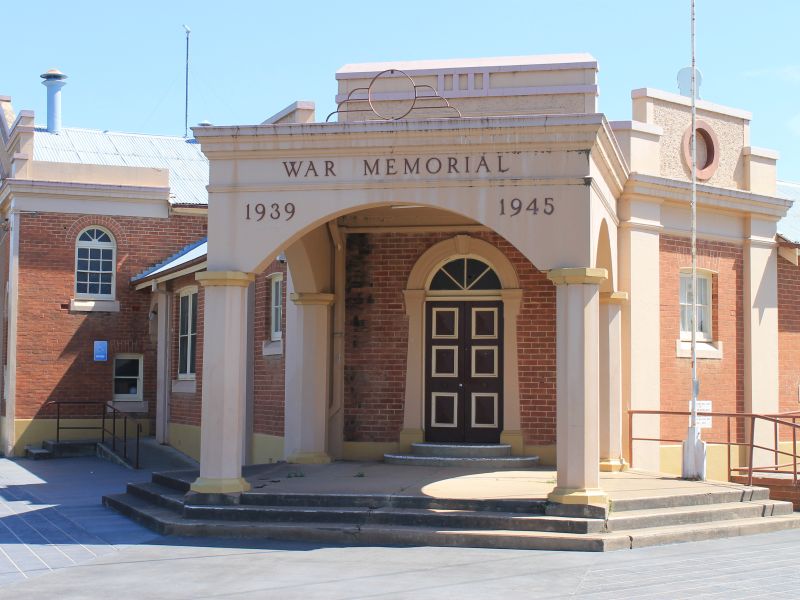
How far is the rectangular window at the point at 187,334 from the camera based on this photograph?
22.1 m

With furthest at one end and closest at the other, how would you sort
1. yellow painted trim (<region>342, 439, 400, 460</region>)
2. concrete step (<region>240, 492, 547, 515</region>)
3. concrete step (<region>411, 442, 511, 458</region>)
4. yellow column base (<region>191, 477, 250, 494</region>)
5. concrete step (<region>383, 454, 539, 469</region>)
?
yellow painted trim (<region>342, 439, 400, 460</region>)
concrete step (<region>411, 442, 511, 458</region>)
concrete step (<region>383, 454, 539, 469</region>)
yellow column base (<region>191, 477, 250, 494</region>)
concrete step (<region>240, 492, 547, 515</region>)

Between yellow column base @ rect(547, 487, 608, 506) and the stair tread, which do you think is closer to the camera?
yellow column base @ rect(547, 487, 608, 506)

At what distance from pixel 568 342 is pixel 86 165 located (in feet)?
54.1

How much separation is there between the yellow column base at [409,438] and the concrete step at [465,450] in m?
0.34

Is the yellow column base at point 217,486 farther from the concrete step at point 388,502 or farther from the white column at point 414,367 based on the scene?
the white column at point 414,367

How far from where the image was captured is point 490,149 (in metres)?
12.3

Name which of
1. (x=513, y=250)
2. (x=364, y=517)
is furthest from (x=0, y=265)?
(x=364, y=517)

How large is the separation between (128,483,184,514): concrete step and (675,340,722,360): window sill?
8.13m

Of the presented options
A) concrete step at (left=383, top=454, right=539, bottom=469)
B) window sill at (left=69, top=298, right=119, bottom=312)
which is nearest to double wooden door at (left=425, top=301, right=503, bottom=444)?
concrete step at (left=383, top=454, right=539, bottom=469)

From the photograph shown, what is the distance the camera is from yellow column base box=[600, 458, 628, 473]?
1536cm

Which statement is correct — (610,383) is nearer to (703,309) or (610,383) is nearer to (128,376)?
(703,309)

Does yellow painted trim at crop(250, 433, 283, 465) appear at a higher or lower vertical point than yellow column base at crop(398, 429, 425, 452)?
lower

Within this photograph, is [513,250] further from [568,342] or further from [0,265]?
[0,265]

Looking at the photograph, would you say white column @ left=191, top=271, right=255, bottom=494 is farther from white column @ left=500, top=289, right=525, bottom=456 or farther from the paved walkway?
white column @ left=500, top=289, right=525, bottom=456
